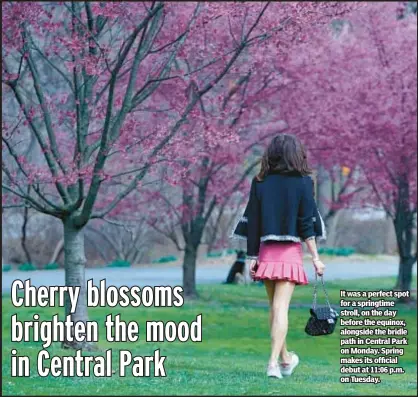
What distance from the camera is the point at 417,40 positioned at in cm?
2167

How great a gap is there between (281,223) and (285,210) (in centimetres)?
10

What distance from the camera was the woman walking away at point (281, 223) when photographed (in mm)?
7555

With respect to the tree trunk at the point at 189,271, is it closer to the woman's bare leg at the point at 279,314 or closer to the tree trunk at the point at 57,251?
the tree trunk at the point at 57,251

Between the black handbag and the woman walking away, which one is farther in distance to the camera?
the black handbag

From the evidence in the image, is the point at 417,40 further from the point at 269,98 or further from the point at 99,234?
the point at 99,234

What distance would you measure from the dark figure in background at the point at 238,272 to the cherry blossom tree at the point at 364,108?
4.63 meters

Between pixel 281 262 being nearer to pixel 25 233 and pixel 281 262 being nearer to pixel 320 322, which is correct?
pixel 320 322

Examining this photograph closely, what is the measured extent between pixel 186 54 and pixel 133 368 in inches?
209

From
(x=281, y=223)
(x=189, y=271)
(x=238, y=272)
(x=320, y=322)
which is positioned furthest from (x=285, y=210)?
(x=238, y=272)

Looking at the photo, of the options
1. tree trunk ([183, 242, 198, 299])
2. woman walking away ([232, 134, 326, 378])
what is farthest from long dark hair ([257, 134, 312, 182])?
tree trunk ([183, 242, 198, 299])

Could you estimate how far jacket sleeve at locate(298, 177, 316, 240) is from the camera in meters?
7.57

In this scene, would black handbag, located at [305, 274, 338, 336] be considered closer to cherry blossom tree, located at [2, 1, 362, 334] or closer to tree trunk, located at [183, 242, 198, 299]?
cherry blossom tree, located at [2, 1, 362, 334]

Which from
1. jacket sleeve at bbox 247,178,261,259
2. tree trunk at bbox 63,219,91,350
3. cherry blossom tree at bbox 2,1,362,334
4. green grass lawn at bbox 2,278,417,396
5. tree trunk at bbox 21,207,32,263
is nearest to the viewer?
green grass lawn at bbox 2,278,417,396

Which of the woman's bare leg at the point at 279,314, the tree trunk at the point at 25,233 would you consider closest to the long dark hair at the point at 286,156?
the woman's bare leg at the point at 279,314
